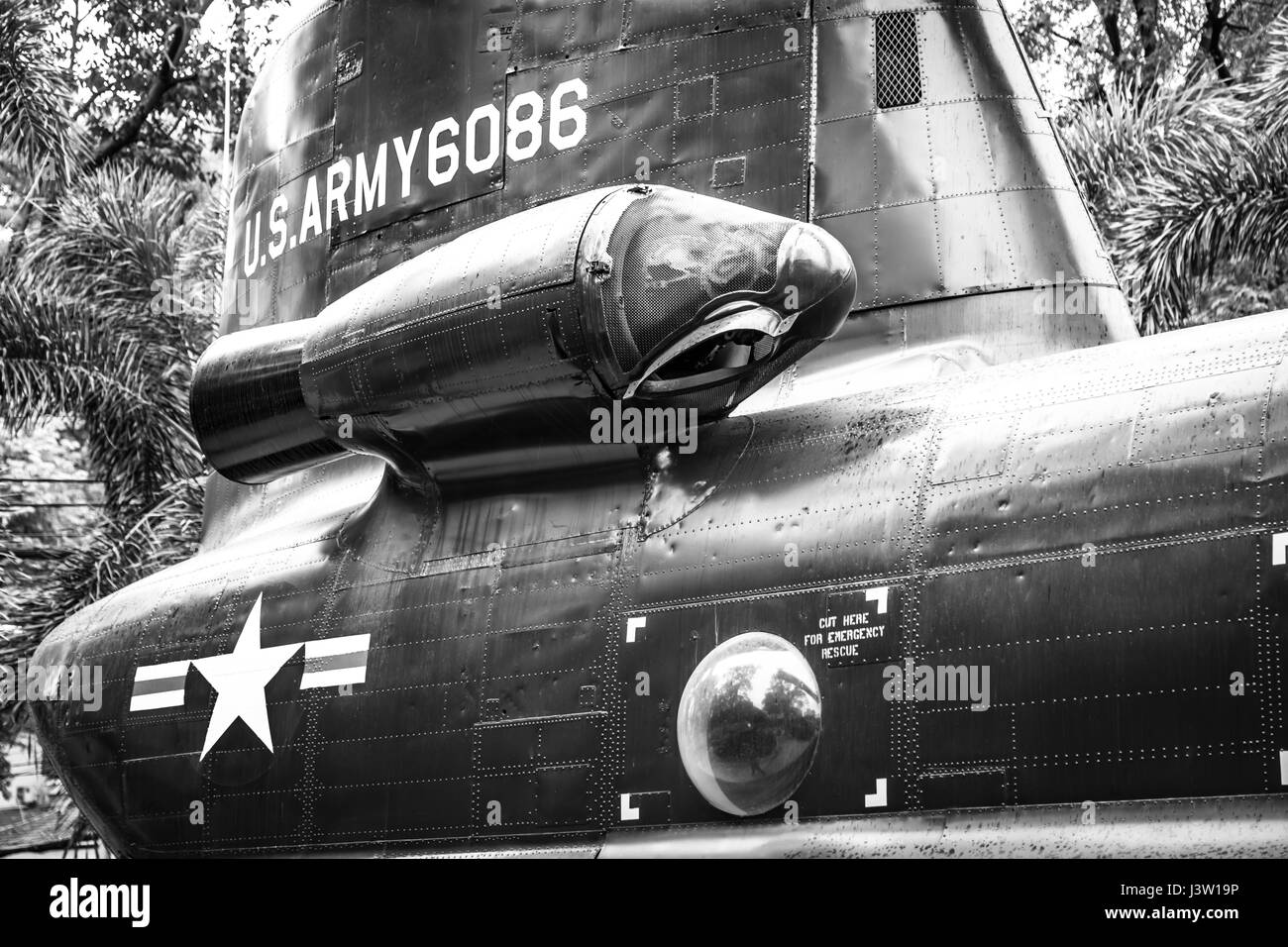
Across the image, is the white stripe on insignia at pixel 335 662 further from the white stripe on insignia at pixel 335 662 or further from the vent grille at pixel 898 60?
the vent grille at pixel 898 60

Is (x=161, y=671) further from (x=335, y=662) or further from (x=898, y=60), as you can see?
(x=898, y=60)

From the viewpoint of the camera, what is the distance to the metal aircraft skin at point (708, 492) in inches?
264

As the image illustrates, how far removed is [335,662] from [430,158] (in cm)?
356

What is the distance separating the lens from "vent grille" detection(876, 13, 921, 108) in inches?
380

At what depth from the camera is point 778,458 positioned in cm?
842

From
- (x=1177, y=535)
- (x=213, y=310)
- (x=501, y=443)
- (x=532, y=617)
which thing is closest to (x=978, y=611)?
(x=1177, y=535)

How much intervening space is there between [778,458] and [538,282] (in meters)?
1.56

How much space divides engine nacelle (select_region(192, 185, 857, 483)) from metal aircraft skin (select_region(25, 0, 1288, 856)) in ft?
0.08

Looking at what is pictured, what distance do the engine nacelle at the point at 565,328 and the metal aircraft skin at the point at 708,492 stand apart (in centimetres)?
3

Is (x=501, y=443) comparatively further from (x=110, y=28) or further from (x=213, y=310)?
(x=110, y=28)

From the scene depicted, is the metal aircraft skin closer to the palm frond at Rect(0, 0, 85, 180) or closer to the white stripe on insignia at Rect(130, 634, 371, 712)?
the white stripe on insignia at Rect(130, 634, 371, 712)

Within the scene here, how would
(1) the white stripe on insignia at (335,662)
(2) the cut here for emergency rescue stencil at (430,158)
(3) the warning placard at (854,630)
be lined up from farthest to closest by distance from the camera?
(2) the cut here for emergency rescue stencil at (430,158) < (1) the white stripe on insignia at (335,662) < (3) the warning placard at (854,630)

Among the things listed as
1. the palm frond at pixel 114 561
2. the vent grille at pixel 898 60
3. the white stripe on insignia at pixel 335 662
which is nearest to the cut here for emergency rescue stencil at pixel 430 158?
the vent grille at pixel 898 60

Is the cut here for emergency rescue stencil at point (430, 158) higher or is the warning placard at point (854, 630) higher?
the cut here for emergency rescue stencil at point (430, 158)
